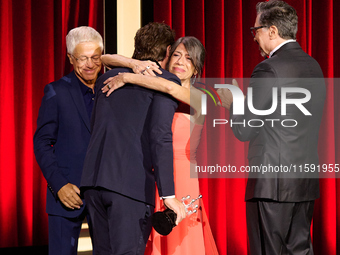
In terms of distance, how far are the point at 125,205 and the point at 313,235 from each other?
7.50 ft

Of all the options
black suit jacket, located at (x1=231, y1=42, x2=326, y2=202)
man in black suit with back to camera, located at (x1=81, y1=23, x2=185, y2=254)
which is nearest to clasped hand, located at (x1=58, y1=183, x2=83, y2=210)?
man in black suit with back to camera, located at (x1=81, y1=23, x2=185, y2=254)

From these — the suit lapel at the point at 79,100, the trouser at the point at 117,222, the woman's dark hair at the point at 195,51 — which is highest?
the woman's dark hair at the point at 195,51

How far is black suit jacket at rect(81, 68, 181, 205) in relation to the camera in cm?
153

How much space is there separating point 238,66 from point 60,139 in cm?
183

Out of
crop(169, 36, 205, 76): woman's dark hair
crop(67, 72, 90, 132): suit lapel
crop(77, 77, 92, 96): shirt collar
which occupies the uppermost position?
crop(169, 36, 205, 76): woman's dark hair

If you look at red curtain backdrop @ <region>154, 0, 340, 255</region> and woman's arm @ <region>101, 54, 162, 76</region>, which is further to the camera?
red curtain backdrop @ <region>154, 0, 340, 255</region>

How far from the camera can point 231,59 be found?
128 inches

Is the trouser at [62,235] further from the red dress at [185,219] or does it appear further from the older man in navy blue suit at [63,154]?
the red dress at [185,219]

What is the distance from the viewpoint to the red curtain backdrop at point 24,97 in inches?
117

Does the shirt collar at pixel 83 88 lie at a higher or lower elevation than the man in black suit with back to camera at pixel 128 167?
higher

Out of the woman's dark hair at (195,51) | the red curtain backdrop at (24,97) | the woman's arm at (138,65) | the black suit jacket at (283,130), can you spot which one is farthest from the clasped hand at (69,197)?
the red curtain backdrop at (24,97)

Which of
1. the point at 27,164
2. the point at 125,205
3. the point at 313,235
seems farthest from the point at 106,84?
the point at 313,235

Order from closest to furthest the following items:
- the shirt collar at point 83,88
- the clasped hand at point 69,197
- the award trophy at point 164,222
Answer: the award trophy at point 164,222 < the clasped hand at point 69,197 < the shirt collar at point 83,88

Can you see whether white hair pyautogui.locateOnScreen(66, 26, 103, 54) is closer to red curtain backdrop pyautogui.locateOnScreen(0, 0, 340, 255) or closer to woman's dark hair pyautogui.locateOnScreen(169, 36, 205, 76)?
woman's dark hair pyautogui.locateOnScreen(169, 36, 205, 76)
